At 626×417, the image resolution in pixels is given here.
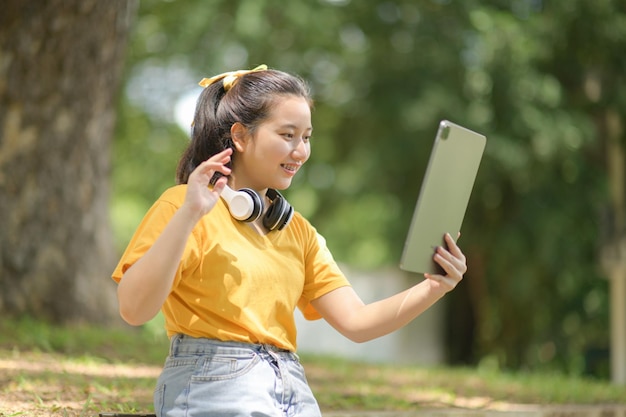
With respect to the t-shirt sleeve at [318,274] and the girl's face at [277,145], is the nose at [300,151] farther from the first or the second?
the t-shirt sleeve at [318,274]

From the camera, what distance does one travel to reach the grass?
3627 millimetres

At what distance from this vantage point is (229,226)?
259 cm

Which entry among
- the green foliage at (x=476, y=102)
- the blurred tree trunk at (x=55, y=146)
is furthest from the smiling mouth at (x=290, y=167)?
the green foliage at (x=476, y=102)

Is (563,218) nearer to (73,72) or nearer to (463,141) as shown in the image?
(73,72)

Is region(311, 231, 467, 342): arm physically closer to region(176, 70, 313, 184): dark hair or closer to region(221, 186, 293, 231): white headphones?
region(221, 186, 293, 231): white headphones

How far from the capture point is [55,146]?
6.57m

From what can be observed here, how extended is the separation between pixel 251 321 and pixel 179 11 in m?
9.89

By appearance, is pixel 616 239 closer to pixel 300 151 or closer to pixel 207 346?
pixel 300 151

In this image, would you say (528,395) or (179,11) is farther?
(179,11)

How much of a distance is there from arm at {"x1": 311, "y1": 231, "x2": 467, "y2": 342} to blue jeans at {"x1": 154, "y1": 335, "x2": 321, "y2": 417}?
34 centimetres

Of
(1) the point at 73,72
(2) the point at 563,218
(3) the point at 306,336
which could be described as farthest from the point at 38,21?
(3) the point at 306,336

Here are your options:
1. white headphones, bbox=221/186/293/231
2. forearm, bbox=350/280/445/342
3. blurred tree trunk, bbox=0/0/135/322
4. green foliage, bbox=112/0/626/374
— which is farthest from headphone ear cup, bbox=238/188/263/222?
green foliage, bbox=112/0/626/374

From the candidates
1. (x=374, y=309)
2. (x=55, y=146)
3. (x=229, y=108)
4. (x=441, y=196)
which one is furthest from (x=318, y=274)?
(x=55, y=146)

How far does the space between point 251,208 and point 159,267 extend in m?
0.39
